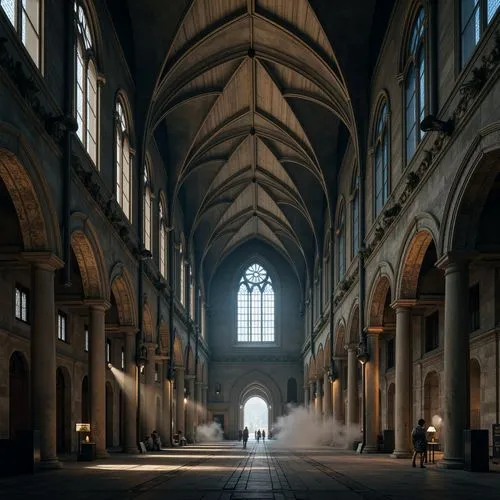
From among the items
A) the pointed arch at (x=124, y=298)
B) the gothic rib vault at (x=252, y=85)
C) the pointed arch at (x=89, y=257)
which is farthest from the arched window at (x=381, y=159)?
the pointed arch at (x=89, y=257)

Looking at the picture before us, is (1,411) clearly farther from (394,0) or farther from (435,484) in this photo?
(394,0)

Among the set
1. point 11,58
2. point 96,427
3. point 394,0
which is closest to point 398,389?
point 96,427

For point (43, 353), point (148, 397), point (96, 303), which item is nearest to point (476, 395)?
point (96, 303)

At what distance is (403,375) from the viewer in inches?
1162

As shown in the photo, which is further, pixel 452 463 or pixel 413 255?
pixel 413 255

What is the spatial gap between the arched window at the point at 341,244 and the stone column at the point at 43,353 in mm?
26261

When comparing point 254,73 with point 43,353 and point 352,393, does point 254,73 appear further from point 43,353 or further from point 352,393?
point 43,353

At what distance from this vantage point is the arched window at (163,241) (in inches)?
1829

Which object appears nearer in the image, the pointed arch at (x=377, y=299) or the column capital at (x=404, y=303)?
the column capital at (x=404, y=303)

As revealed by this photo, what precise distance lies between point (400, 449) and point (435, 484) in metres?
13.3

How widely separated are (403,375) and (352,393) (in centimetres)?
1225

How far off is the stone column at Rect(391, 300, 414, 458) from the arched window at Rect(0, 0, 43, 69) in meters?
14.8

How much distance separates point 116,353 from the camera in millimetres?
46344

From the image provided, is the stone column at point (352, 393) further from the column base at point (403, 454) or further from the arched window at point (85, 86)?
the arched window at point (85, 86)
